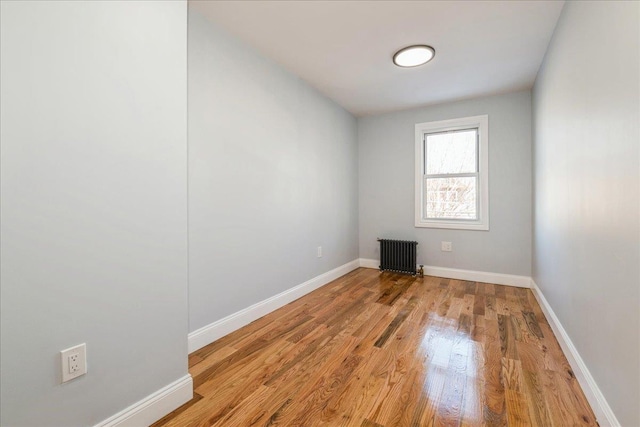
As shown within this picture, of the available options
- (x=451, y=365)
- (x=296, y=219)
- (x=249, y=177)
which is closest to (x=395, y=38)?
(x=249, y=177)

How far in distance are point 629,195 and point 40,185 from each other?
7.19ft

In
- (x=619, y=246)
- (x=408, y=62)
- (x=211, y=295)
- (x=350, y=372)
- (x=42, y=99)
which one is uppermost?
(x=408, y=62)

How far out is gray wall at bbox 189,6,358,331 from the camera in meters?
2.04

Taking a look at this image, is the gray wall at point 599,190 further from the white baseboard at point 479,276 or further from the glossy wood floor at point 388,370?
the white baseboard at point 479,276

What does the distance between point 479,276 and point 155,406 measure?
3.70 m

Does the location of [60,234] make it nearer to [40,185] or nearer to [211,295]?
[40,185]

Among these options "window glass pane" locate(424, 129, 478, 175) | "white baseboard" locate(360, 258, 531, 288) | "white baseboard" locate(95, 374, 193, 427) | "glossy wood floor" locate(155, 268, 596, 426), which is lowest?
"glossy wood floor" locate(155, 268, 596, 426)

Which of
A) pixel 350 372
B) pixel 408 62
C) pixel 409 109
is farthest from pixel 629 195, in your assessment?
pixel 409 109

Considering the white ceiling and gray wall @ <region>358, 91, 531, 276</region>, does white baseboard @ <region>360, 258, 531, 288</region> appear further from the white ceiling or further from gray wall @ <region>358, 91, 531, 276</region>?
the white ceiling

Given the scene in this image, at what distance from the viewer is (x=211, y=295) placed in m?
2.11

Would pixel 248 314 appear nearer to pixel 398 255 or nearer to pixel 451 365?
pixel 451 365

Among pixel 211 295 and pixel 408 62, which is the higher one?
pixel 408 62

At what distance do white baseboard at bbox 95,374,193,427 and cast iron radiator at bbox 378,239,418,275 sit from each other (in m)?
3.12

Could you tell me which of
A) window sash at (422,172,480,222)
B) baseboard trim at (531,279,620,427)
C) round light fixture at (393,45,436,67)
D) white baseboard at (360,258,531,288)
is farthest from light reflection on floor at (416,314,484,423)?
round light fixture at (393,45,436,67)
